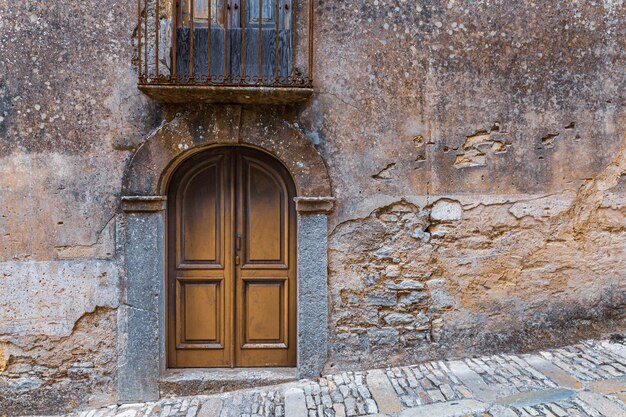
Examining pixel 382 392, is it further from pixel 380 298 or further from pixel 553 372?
pixel 553 372

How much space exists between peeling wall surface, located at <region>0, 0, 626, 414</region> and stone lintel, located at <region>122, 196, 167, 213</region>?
0.14m

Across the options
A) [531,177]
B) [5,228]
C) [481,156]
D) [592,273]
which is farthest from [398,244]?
[5,228]

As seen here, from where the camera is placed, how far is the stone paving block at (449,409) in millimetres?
3148

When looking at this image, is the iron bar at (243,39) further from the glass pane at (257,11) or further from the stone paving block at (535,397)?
the stone paving block at (535,397)

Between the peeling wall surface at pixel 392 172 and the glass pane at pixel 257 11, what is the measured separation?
0.43 meters

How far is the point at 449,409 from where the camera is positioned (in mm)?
3197

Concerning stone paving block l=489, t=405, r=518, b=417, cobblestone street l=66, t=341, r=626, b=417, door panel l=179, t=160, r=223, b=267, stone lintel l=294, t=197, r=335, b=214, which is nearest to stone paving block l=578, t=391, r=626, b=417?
cobblestone street l=66, t=341, r=626, b=417

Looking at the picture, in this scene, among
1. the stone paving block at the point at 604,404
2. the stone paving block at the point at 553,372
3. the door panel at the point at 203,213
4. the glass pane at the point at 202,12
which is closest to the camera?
the stone paving block at the point at 604,404

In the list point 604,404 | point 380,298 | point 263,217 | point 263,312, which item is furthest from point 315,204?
point 604,404

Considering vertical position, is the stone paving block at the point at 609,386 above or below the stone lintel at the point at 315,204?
below

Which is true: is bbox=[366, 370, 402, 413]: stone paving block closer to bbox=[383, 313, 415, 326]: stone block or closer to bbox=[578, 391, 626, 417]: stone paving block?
bbox=[383, 313, 415, 326]: stone block

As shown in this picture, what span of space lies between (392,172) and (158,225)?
198 cm

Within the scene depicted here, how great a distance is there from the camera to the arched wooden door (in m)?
3.93

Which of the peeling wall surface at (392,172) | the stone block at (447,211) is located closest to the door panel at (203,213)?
the peeling wall surface at (392,172)
